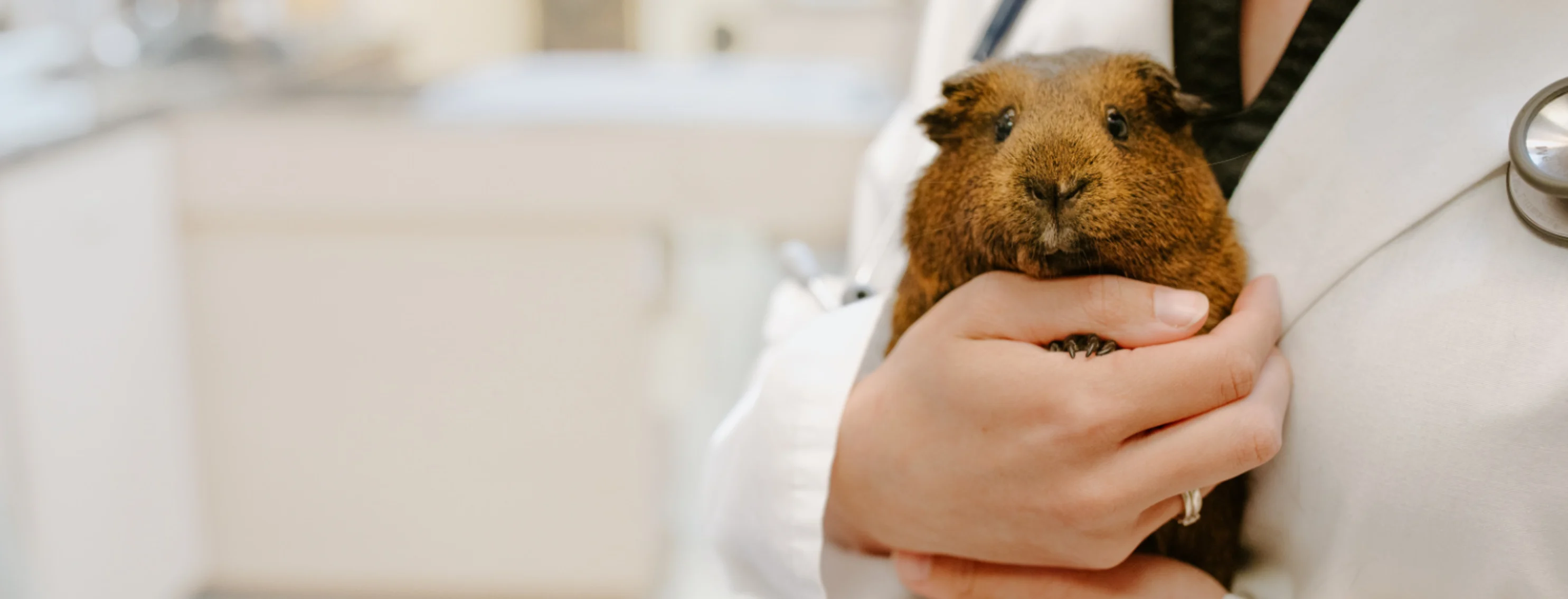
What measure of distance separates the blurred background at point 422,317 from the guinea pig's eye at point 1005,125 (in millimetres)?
1453

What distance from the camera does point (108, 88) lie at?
7.16 feet

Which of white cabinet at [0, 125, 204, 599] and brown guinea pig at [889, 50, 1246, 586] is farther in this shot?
white cabinet at [0, 125, 204, 599]

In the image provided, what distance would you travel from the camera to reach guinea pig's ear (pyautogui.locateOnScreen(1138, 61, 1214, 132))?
0.59 metres

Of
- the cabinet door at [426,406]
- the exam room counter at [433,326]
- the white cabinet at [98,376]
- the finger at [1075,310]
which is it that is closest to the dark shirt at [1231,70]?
the finger at [1075,310]

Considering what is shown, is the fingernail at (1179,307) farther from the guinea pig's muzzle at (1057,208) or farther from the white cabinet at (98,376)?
the white cabinet at (98,376)

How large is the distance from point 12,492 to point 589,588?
1014 mm

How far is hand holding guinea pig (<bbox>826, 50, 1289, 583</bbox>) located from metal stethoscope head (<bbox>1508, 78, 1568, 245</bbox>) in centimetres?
12

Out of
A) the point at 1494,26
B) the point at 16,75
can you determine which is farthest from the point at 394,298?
the point at 1494,26

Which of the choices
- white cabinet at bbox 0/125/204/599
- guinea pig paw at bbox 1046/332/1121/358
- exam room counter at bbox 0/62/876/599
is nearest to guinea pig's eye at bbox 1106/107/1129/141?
guinea pig paw at bbox 1046/332/1121/358

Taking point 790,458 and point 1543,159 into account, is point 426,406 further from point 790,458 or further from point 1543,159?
point 1543,159

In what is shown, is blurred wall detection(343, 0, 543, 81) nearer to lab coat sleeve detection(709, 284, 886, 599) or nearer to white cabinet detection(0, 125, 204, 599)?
white cabinet detection(0, 125, 204, 599)

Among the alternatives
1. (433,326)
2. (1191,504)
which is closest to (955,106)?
(1191,504)

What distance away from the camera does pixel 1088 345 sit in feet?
1.90

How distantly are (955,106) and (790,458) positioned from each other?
0.79 feet
